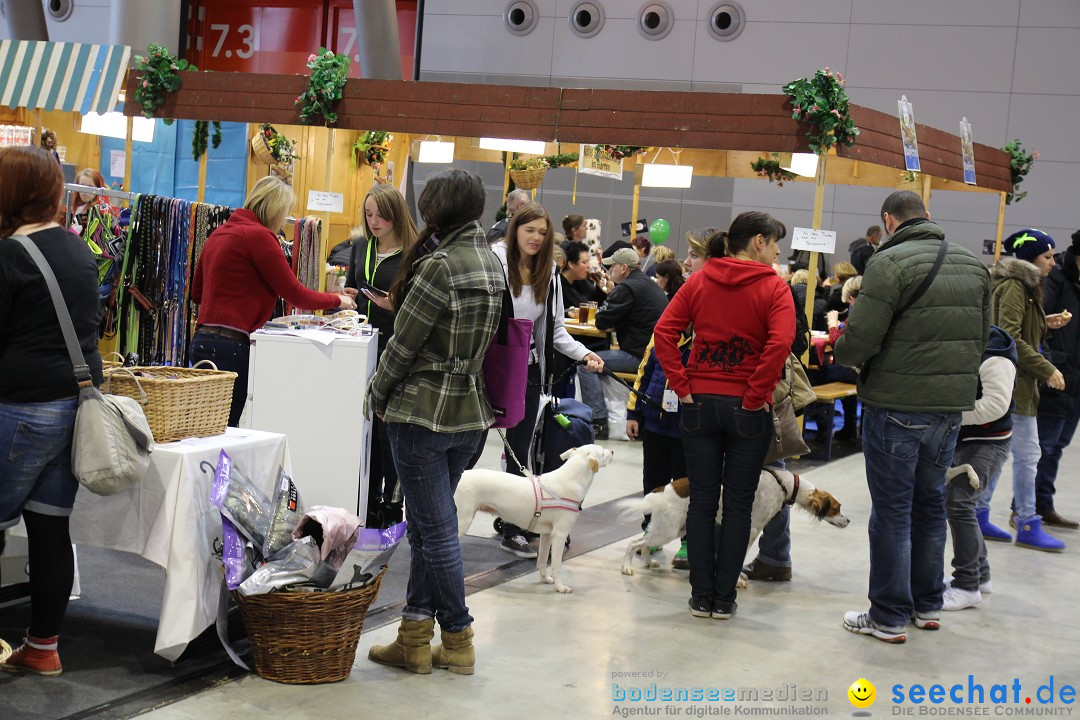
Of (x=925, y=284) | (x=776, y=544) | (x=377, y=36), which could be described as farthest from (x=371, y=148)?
(x=925, y=284)

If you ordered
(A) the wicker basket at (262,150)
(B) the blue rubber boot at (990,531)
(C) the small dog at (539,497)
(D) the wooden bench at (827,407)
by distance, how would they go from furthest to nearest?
(A) the wicker basket at (262,150)
(D) the wooden bench at (827,407)
(B) the blue rubber boot at (990,531)
(C) the small dog at (539,497)

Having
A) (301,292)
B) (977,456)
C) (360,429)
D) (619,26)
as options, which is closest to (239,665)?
(360,429)

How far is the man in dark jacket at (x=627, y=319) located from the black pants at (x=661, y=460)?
2337 millimetres

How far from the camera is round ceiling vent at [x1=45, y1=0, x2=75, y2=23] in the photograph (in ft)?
53.9

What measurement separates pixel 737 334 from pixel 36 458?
7.78ft

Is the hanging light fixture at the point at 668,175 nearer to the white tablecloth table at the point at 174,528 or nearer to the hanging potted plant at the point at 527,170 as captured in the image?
the hanging potted plant at the point at 527,170

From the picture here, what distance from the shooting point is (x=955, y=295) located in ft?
13.0

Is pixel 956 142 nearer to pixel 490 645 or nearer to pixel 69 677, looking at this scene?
pixel 490 645

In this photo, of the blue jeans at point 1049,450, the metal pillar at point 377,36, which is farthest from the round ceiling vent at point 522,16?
the blue jeans at point 1049,450

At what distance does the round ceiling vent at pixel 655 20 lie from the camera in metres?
14.1

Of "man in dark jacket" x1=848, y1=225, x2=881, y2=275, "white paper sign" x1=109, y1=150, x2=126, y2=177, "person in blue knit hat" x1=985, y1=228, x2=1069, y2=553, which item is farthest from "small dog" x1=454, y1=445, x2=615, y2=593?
"white paper sign" x1=109, y1=150, x2=126, y2=177

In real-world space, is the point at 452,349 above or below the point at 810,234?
below

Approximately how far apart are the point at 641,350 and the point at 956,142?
3.43 meters

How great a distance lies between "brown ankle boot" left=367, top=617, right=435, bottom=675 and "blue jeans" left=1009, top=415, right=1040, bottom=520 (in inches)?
148
